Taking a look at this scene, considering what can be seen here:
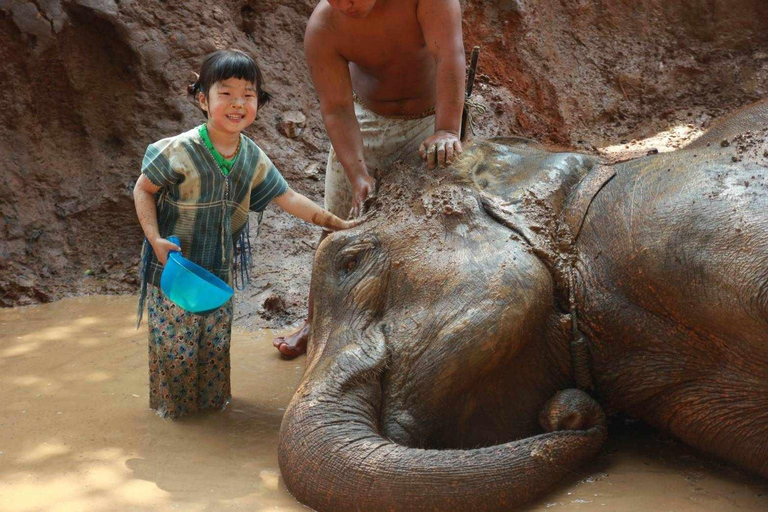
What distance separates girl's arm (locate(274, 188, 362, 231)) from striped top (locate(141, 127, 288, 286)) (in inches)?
1.7

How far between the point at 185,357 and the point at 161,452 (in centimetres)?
40

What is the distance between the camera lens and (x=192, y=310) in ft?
9.96

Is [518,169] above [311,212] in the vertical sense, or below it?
above

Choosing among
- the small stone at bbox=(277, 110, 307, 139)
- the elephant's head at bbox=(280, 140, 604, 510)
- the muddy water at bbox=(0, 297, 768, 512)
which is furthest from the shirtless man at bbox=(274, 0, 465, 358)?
the small stone at bbox=(277, 110, 307, 139)

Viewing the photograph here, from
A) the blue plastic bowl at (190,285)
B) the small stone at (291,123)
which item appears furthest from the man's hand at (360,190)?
the small stone at (291,123)

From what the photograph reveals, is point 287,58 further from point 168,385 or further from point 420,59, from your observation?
point 168,385

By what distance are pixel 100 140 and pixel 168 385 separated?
2393mm

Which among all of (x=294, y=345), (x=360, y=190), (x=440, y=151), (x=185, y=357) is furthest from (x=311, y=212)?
(x=294, y=345)

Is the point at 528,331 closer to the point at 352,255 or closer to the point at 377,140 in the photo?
the point at 352,255

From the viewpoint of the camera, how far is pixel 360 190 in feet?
10.9

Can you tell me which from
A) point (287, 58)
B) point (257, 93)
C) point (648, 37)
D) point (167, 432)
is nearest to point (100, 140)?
point (287, 58)

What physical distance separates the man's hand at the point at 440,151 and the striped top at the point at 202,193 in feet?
1.95

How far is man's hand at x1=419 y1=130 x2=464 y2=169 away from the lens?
3.16 meters

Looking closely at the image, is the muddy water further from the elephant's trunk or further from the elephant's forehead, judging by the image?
the elephant's forehead
